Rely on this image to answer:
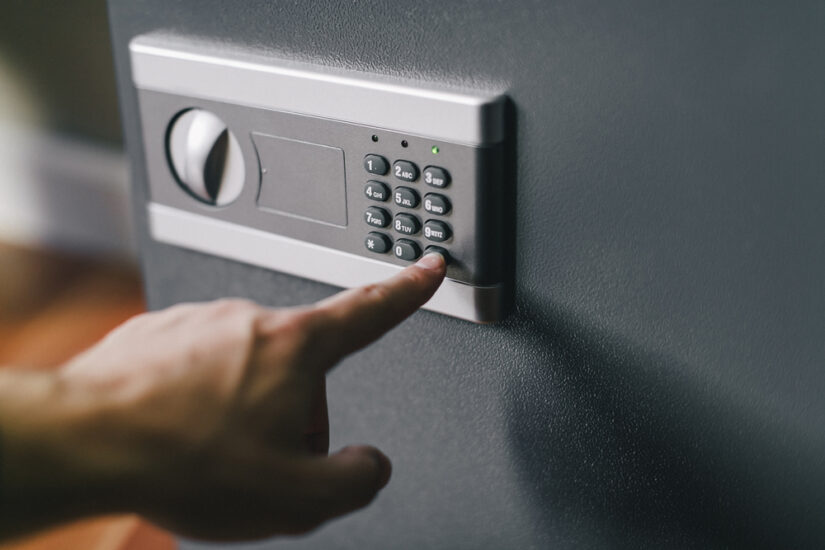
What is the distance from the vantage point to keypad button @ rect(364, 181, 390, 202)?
391 mm


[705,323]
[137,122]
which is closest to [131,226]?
[137,122]

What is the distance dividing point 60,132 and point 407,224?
141 cm

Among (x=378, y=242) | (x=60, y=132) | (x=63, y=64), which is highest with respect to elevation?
(x=378, y=242)

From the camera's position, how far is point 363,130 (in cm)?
39

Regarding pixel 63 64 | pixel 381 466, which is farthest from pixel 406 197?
pixel 63 64

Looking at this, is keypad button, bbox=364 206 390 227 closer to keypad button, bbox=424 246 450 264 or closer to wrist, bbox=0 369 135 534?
keypad button, bbox=424 246 450 264

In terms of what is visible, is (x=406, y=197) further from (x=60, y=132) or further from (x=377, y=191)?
(x=60, y=132)

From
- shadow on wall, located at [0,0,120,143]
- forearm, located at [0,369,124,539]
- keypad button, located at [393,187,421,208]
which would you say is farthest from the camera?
shadow on wall, located at [0,0,120,143]

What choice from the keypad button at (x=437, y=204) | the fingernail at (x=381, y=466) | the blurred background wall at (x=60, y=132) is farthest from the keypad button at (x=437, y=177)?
the blurred background wall at (x=60, y=132)

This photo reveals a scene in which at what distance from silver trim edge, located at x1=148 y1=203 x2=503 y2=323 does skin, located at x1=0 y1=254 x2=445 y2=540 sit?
7cm

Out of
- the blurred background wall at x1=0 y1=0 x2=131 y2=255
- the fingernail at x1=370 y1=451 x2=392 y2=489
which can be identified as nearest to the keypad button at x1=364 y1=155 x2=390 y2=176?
the fingernail at x1=370 y1=451 x2=392 y2=489

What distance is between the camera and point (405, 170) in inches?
15.0

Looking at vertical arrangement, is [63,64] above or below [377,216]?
below

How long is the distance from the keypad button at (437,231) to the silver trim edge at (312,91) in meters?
0.04
